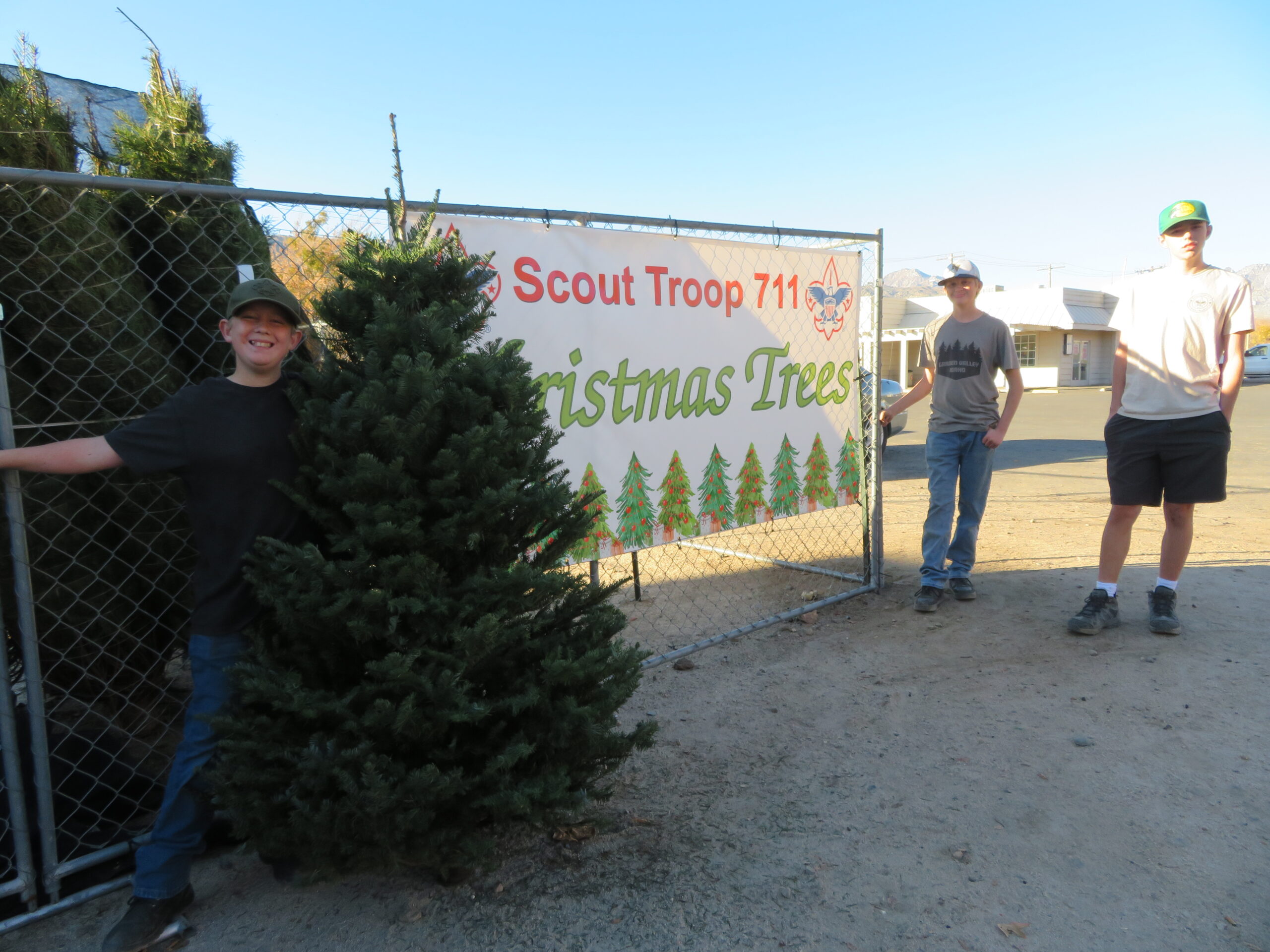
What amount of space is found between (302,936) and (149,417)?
1.49 meters

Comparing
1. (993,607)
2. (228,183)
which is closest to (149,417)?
(228,183)

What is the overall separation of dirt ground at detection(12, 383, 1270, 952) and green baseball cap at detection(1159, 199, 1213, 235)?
210cm

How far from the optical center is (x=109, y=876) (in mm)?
2627

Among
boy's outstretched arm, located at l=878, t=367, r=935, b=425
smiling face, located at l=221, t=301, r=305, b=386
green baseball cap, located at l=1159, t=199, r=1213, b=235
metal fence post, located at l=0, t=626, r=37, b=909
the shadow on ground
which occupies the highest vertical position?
green baseball cap, located at l=1159, t=199, r=1213, b=235

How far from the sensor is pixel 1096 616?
4418 millimetres

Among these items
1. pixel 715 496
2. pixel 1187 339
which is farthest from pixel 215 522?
pixel 1187 339

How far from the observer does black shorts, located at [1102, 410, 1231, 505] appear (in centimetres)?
411

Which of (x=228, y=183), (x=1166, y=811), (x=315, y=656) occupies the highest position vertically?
(x=228, y=183)

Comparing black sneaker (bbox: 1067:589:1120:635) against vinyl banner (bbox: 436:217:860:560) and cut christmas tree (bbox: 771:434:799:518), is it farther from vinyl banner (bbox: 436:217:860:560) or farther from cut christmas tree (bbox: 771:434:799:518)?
cut christmas tree (bbox: 771:434:799:518)

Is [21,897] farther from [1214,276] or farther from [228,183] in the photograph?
[1214,276]

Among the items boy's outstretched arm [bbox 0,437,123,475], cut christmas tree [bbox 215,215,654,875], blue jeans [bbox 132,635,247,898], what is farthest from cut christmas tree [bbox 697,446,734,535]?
boy's outstretched arm [bbox 0,437,123,475]

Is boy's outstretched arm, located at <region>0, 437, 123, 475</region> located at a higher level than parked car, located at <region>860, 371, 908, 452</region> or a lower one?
higher

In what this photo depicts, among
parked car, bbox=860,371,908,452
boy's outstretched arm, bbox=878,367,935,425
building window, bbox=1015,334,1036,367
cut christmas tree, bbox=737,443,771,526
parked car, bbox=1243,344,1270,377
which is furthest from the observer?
building window, bbox=1015,334,1036,367

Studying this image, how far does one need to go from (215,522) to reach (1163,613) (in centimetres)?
447
